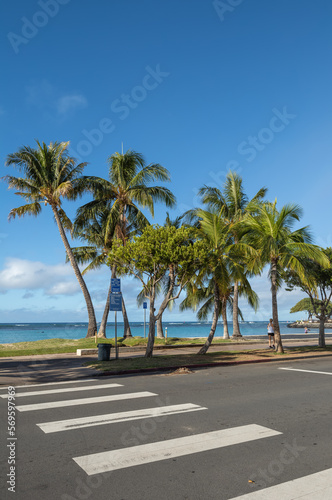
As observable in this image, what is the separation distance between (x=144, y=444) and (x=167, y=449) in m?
0.39

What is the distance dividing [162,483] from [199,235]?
1571 cm

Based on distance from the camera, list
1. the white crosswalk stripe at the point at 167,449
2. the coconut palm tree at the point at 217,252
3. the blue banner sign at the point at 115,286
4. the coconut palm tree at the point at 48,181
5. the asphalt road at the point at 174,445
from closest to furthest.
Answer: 1. the asphalt road at the point at 174,445
2. the white crosswalk stripe at the point at 167,449
3. the blue banner sign at the point at 115,286
4. the coconut palm tree at the point at 217,252
5. the coconut palm tree at the point at 48,181

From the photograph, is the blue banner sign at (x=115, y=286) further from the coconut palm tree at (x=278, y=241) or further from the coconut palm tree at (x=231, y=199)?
the coconut palm tree at (x=231, y=199)

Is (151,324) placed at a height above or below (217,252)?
below

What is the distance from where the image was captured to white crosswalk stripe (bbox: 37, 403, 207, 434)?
643 centimetres

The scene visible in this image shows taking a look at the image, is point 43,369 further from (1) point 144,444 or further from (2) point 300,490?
(2) point 300,490

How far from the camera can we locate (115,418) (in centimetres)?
693

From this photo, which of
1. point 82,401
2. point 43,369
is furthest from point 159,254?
point 82,401

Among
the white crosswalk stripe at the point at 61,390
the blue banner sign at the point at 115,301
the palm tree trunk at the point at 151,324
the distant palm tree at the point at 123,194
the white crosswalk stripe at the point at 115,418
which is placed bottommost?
the white crosswalk stripe at the point at 61,390

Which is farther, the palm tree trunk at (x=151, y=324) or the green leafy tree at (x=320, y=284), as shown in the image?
the green leafy tree at (x=320, y=284)

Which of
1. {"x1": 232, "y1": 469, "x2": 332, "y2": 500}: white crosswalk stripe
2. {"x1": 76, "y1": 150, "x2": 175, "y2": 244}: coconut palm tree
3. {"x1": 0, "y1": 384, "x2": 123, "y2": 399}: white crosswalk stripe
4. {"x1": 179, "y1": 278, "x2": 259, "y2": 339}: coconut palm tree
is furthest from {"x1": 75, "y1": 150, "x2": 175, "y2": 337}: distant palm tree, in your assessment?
{"x1": 232, "y1": 469, "x2": 332, "y2": 500}: white crosswalk stripe

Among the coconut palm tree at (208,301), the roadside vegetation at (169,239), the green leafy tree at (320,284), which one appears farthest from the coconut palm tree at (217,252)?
the coconut palm tree at (208,301)

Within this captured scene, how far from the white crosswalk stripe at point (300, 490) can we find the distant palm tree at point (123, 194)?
22.3 m

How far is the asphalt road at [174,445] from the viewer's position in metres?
4.20
